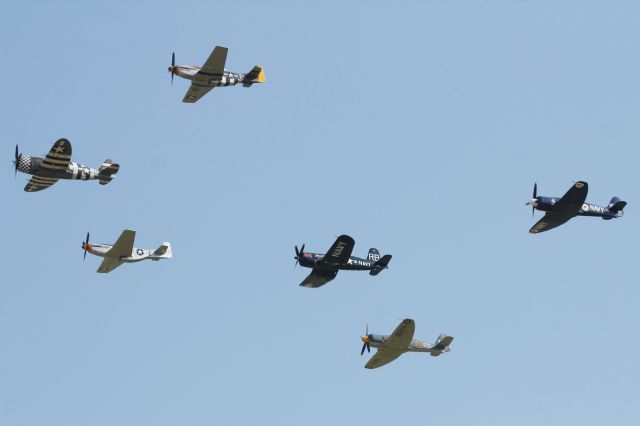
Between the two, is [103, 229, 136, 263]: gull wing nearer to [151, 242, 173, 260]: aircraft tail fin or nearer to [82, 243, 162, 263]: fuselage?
[82, 243, 162, 263]: fuselage

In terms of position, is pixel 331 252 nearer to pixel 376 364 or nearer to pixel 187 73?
pixel 376 364

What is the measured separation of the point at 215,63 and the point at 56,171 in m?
14.1

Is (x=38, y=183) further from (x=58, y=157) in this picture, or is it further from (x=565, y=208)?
(x=565, y=208)

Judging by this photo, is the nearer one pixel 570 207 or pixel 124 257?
pixel 124 257

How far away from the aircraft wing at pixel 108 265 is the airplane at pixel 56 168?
518 centimetres

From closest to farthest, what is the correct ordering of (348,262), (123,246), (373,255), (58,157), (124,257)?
(58,157)
(123,246)
(348,262)
(124,257)
(373,255)

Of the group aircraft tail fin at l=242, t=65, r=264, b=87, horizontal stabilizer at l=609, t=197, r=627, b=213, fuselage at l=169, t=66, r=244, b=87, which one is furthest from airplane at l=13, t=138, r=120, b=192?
horizontal stabilizer at l=609, t=197, r=627, b=213

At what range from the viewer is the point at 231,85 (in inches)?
3595

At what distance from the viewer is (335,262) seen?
84.2 meters

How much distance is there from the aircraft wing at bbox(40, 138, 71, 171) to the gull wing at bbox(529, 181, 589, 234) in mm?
33144

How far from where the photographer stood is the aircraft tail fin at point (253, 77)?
91.7 m

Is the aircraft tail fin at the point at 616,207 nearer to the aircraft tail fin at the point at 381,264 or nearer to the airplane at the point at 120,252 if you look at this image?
the aircraft tail fin at the point at 381,264

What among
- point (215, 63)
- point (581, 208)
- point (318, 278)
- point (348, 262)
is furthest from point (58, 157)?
point (581, 208)

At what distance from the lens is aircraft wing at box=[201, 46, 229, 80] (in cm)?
8800
